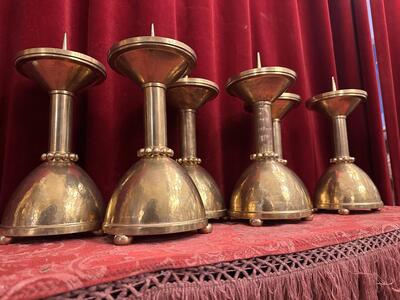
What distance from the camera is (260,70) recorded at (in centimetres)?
68

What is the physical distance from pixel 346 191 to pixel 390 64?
693 millimetres

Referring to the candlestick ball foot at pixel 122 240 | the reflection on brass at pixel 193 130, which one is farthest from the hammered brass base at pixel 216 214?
the candlestick ball foot at pixel 122 240

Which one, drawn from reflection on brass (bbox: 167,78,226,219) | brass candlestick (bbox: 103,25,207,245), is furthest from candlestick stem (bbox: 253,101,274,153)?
brass candlestick (bbox: 103,25,207,245)

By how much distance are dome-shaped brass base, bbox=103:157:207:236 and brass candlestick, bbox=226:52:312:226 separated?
163 millimetres

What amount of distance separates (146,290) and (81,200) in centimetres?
27

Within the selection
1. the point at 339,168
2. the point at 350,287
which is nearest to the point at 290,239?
the point at 350,287

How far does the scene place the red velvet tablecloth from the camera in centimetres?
30

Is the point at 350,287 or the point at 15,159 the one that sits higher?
the point at 15,159

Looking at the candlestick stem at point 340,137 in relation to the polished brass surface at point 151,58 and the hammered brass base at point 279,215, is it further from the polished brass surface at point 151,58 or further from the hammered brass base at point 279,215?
the polished brass surface at point 151,58

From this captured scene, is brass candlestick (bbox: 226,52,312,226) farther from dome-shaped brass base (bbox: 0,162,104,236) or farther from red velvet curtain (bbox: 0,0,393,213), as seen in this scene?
dome-shaped brass base (bbox: 0,162,104,236)

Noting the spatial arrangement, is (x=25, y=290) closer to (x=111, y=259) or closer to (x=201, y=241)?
(x=111, y=259)

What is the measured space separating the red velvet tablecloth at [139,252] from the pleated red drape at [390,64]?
2.11 ft

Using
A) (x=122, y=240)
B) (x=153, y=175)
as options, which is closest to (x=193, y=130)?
(x=153, y=175)

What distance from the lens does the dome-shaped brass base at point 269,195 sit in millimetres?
636
